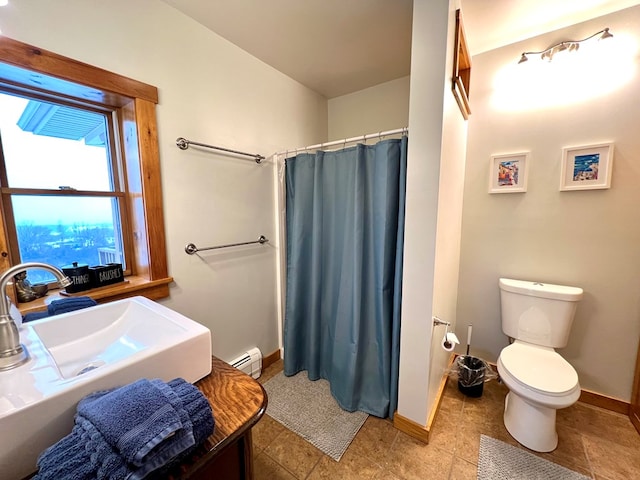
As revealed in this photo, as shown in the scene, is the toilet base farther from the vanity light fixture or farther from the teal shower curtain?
the vanity light fixture

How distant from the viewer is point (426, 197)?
52.4 inches

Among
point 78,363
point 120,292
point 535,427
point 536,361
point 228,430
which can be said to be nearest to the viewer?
point 228,430

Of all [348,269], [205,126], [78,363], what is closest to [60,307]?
[78,363]

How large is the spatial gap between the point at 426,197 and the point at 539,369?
3.91 feet

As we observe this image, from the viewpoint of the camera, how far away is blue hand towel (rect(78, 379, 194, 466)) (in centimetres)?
49

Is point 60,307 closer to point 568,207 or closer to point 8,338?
point 8,338

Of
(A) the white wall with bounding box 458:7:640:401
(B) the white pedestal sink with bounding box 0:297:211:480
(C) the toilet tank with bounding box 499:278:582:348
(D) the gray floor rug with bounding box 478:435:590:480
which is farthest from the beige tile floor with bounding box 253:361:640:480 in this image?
(B) the white pedestal sink with bounding box 0:297:211:480

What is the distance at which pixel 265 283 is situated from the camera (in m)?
2.12

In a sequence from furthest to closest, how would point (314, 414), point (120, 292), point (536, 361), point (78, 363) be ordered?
point (314, 414)
point (536, 361)
point (120, 292)
point (78, 363)

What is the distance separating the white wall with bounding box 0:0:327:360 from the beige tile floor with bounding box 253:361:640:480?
2.45 ft

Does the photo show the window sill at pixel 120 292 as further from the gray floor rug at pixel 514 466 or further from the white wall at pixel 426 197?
A: the gray floor rug at pixel 514 466

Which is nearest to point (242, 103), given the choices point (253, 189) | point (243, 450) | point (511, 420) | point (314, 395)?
point (253, 189)

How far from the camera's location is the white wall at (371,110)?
7.25ft

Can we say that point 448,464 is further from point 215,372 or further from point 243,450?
point 215,372
